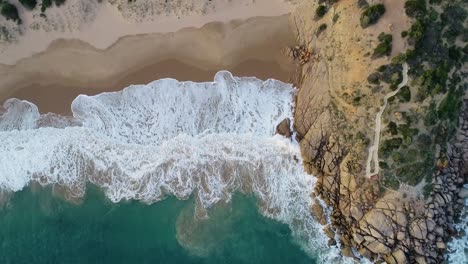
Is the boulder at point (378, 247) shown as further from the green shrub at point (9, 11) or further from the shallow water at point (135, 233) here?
the green shrub at point (9, 11)

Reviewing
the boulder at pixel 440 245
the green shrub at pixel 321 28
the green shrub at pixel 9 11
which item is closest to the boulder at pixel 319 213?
the boulder at pixel 440 245

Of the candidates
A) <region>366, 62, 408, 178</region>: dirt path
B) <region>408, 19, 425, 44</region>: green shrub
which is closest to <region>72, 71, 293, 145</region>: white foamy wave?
<region>366, 62, 408, 178</region>: dirt path

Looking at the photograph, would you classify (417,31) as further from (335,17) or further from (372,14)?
(335,17)

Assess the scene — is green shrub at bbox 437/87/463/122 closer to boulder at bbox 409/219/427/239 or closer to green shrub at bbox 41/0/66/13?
boulder at bbox 409/219/427/239

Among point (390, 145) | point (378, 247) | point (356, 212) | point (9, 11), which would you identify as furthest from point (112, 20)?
point (378, 247)

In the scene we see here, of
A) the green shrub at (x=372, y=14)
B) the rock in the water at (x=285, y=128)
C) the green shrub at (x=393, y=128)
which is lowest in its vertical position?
the rock in the water at (x=285, y=128)

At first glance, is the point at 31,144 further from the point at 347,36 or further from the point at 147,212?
the point at 347,36
